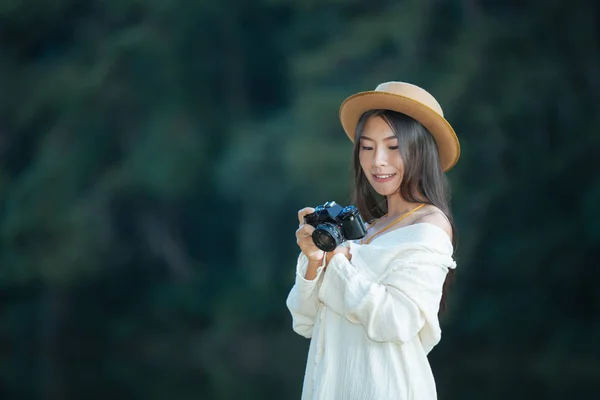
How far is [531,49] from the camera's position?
7273 mm

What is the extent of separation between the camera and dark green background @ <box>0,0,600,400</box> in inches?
274

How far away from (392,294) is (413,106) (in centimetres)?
34

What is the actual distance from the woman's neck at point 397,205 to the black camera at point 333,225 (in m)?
0.16

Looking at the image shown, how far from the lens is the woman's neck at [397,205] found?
159 cm

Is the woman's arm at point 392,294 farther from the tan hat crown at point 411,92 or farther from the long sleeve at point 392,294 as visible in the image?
the tan hat crown at point 411,92

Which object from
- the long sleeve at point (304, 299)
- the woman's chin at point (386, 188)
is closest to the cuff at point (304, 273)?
the long sleeve at point (304, 299)

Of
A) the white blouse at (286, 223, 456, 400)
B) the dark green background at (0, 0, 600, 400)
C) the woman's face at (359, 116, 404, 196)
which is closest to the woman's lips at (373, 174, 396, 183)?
the woman's face at (359, 116, 404, 196)

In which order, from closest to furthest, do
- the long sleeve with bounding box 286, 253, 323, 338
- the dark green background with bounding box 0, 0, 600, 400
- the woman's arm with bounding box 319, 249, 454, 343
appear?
the woman's arm with bounding box 319, 249, 454, 343
the long sleeve with bounding box 286, 253, 323, 338
the dark green background with bounding box 0, 0, 600, 400

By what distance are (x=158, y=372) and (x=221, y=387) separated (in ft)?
2.60

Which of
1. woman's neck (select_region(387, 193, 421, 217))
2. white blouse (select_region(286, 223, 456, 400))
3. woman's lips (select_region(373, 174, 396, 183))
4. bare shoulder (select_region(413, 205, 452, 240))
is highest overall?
woman's lips (select_region(373, 174, 396, 183))

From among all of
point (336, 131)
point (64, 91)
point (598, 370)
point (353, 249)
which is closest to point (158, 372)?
point (336, 131)

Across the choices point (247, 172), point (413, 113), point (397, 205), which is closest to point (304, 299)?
point (397, 205)

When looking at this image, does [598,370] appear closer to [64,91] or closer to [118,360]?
[118,360]

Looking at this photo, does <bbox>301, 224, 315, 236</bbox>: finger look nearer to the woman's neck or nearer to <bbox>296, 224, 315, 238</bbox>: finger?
<bbox>296, 224, 315, 238</bbox>: finger
